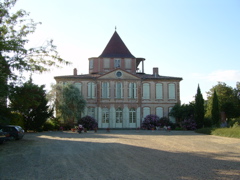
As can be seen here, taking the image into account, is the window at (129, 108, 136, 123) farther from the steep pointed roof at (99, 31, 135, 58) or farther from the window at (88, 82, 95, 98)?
the steep pointed roof at (99, 31, 135, 58)

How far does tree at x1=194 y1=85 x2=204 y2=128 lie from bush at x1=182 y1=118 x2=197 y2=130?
44 centimetres

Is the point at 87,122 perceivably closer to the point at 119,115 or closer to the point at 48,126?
the point at 48,126

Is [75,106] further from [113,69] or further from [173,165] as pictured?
[173,165]

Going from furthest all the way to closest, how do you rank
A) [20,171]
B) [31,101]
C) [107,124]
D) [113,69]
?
[113,69], [107,124], [31,101], [20,171]

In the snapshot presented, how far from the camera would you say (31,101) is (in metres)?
16.0

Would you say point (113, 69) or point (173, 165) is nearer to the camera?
point (173, 165)

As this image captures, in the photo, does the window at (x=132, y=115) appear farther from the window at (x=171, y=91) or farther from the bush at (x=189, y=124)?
the bush at (x=189, y=124)

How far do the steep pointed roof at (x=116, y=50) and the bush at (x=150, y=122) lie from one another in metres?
9.67

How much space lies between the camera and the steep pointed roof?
40875 mm

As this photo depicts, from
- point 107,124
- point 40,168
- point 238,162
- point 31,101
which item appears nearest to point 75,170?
point 40,168

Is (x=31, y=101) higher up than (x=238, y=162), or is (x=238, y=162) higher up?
(x=31, y=101)

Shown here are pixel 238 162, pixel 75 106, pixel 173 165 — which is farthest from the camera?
pixel 75 106

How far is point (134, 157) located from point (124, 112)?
26213 millimetres

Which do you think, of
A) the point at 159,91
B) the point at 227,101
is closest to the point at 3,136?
the point at 159,91
